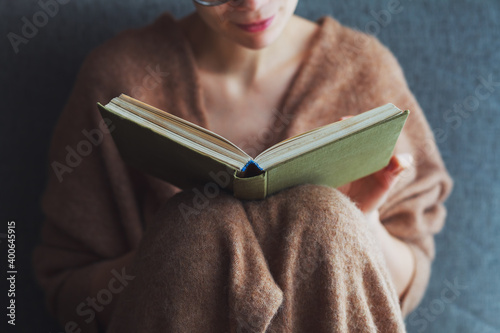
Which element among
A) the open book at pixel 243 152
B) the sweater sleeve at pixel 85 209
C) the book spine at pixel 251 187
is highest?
the open book at pixel 243 152

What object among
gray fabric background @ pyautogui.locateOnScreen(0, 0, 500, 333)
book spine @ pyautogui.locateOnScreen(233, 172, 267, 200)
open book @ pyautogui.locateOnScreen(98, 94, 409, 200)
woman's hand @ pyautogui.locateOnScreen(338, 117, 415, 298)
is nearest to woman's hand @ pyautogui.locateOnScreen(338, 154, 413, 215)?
woman's hand @ pyautogui.locateOnScreen(338, 117, 415, 298)

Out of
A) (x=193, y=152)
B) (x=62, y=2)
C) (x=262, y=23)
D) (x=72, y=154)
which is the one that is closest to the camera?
(x=193, y=152)

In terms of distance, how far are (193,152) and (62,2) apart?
632 mm

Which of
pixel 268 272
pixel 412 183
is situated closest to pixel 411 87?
pixel 412 183

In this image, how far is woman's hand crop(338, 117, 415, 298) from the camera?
2.90 feet

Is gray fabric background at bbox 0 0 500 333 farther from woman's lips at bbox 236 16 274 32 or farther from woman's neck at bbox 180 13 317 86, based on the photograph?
woman's lips at bbox 236 16 274 32

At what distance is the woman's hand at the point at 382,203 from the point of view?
2.90ft

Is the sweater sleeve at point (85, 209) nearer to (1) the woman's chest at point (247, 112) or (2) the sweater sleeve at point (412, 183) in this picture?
(1) the woman's chest at point (247, 112)

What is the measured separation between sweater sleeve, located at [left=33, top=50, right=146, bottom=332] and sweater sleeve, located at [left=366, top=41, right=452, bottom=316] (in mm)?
498

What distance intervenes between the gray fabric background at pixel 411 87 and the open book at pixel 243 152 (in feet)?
1.59

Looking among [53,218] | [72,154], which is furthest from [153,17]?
[53,218]

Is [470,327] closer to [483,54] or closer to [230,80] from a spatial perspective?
[483,54]

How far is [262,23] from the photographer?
0.88 metres

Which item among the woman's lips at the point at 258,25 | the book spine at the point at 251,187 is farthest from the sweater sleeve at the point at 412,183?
the book spine at the point at 251,187
